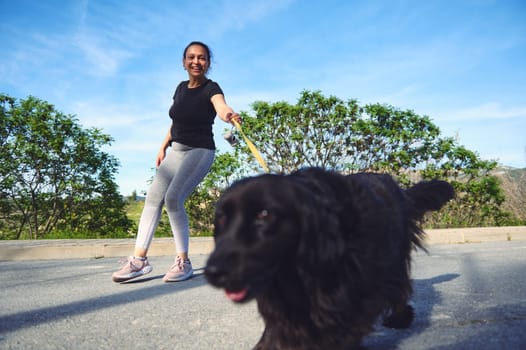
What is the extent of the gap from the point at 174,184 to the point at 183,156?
281 mm

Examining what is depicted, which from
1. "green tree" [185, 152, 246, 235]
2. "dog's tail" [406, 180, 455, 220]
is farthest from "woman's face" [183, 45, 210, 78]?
"green tree" [185, 152, 246, 235]

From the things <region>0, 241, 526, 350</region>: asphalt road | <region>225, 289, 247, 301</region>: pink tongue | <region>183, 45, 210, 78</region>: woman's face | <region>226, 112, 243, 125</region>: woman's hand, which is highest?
<region>183, 45, 210, 78</region>: woman's face

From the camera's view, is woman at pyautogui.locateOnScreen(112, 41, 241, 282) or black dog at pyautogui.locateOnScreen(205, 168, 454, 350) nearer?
black dog at pyautogui.locateOnScreen(205, 168, 454, 350)

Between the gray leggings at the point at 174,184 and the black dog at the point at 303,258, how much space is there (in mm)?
1977

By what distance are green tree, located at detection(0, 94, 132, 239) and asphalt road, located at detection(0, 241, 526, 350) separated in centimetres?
493

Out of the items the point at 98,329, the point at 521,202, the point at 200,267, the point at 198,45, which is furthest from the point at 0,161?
the point at 521,202

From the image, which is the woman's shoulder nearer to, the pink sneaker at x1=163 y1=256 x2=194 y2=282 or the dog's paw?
the pink sneaker at x1=163 y1=256 x2=194 y2=282

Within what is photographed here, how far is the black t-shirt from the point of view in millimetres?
3432

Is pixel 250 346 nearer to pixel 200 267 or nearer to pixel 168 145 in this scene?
pixel 168 145

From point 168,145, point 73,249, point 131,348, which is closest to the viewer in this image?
point 131,348

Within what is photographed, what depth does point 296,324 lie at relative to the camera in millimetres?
1455

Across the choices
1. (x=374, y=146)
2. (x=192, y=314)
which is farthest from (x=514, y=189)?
(x=192, y=314)

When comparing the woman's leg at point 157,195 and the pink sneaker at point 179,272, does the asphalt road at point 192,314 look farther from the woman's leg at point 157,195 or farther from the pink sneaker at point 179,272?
the woman's leg at point 157,195

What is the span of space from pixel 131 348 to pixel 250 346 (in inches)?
23.5
